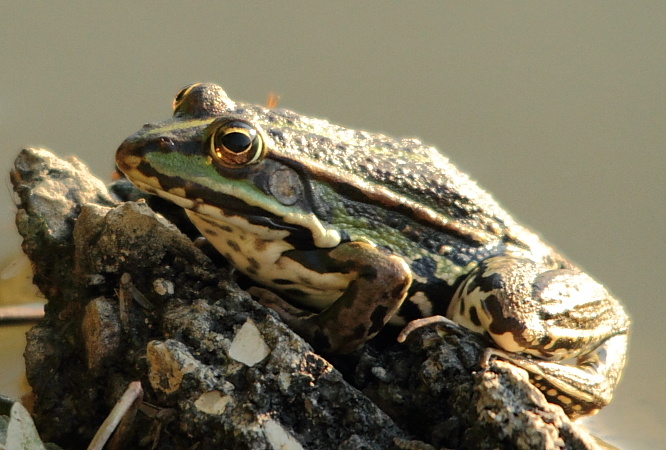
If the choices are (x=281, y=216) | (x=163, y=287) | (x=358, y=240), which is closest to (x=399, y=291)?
(x=358, y=240)

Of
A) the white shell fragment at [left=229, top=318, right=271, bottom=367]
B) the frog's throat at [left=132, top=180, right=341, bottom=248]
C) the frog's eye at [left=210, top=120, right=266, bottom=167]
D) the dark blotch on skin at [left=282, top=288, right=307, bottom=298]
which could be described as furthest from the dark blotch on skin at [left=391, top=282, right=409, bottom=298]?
the frog's eye at [left=210, top=120, right=266, bottom=167]

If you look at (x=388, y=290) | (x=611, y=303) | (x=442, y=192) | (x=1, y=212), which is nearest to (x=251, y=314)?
(x=388, y=290)

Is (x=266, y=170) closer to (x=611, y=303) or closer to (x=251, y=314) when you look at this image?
(x=251, y=314)

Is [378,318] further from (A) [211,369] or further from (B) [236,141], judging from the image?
(B) [236,141]

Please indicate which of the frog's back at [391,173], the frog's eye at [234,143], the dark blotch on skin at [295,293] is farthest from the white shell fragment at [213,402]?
the frog's back at [391,173]

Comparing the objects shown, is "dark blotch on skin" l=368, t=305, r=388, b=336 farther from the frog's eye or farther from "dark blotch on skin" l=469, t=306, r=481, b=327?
the frog's eye

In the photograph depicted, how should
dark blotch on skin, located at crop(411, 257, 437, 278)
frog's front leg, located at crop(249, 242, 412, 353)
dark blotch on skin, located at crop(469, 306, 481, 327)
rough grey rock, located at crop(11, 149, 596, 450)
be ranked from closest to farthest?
rough grey rock, located at crop(11, 149, 596, 450) → frog's front leg, located at crop(249, 242, 412, 353) → dark blotch on skin, located at crop(469, 306, 481, 327) → dark blotch on skin, located at crop(411, 257, 437, 278)
